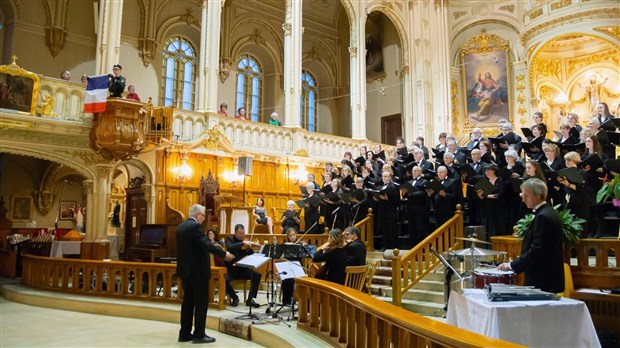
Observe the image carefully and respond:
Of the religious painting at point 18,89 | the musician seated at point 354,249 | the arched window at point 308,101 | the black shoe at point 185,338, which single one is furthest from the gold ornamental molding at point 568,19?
the black shoe at point 185,338

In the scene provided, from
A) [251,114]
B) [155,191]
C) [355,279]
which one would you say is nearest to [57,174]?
[155,191]

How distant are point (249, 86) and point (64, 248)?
31.4 ft

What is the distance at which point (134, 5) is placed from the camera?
15.7 metres

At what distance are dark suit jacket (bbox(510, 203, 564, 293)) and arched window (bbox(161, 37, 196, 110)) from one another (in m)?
14.5

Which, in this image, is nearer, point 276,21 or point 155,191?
point 155,191

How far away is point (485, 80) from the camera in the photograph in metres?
18.3

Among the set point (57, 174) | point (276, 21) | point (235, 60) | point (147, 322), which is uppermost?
point (276, 21)

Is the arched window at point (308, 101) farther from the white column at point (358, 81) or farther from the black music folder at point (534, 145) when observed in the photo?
the black music folder at point (534, 145)

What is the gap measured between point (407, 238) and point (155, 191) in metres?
6.60

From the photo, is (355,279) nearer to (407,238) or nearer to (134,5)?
(407,238)

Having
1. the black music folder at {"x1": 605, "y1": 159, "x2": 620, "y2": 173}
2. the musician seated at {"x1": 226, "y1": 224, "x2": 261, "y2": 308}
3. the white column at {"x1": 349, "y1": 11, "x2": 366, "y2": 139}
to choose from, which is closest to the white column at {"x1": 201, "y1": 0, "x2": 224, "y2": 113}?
the white column at {"x1": 349, "y1": 11, "x2": 366, "y2": 139}

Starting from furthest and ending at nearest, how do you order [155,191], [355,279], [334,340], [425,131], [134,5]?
[425,131] → [134,5] → [155,191] → [355,279] → [334,340]

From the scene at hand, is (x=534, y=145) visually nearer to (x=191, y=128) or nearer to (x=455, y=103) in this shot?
(x=191, y=128)

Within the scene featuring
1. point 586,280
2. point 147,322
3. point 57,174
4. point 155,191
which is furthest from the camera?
point 57,174
